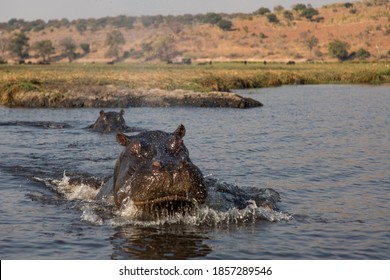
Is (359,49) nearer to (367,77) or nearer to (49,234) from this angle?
(367,77)

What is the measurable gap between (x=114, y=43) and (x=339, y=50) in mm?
28468

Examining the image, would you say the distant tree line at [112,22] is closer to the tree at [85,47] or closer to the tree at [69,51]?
the tree at [85,47]

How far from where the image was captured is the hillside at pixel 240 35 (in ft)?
293

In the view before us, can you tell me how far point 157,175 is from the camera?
727 cm

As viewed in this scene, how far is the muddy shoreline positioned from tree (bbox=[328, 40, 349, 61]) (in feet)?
182

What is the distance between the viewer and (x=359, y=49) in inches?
3349

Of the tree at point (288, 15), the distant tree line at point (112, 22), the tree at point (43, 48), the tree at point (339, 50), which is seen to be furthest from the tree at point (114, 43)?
the tree at point (288, 15)

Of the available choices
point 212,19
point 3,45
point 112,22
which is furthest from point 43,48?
point 212,19

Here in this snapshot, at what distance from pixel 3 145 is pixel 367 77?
36.2 m

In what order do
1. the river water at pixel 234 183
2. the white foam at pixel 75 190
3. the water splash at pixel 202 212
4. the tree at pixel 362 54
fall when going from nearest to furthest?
the river water at pixel 234 183 → the water splash at pixel 202 212 → the white foam at pixel 75 190 → the tree at pixel 362 54

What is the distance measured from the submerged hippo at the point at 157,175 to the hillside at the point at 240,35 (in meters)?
77.2

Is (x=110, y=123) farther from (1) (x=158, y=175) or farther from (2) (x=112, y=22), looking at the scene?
(2) (x=112, y=22)

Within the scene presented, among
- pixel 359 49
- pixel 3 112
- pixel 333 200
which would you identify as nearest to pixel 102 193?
pixel 333 200
